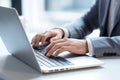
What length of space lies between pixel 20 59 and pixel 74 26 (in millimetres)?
565

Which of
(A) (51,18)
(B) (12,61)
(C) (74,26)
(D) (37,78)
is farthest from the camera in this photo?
(A) (51,18)

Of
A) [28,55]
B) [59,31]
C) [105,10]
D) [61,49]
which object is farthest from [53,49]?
[105,10]

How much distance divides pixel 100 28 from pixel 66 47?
558 millimetres

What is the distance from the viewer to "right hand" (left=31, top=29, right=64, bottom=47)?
121 centimetres

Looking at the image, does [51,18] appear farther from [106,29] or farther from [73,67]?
[73,67]

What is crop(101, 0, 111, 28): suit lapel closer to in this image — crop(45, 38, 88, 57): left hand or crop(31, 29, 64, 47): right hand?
crop(31, 29, 64, 47): right hand

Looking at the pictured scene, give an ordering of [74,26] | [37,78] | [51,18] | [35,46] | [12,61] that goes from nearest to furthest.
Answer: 1. [37,78]
2. [12,61]
3. [35,46]
4. [74,26]
5. [51,18]

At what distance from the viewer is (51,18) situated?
224 centimetres

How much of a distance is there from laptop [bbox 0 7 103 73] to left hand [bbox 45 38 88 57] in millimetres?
28

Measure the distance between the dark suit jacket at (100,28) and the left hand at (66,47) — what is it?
0.05 metres

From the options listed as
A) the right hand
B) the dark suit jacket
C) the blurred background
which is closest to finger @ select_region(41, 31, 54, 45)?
the right hand

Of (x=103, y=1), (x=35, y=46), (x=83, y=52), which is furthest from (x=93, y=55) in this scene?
(x=103, y=1)

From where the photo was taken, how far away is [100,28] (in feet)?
5.02

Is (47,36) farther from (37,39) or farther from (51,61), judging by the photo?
(51,61)
